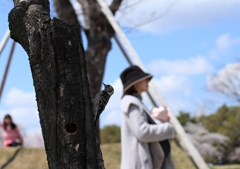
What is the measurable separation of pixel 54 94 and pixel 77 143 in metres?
0.24

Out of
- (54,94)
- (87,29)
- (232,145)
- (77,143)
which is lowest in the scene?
(77,143)

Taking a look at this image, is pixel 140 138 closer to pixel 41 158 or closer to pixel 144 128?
pixel 144 128

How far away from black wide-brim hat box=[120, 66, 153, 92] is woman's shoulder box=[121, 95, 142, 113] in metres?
0.12

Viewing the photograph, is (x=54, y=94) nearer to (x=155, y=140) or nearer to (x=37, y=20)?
(x=37, y=20)

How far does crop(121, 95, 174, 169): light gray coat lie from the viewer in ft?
12.3

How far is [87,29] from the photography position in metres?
10.7

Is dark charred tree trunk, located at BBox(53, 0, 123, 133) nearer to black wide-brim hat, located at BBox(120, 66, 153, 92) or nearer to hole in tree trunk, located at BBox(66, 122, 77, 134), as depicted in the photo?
black wide-brim hat, located at BBox(120, 66, 153, 92)

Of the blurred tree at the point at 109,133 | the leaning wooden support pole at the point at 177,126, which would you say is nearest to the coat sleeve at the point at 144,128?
the leaning wooden support pole at the point at 177,126

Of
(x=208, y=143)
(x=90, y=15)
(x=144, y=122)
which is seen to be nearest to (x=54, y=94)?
(x=144, y=122)

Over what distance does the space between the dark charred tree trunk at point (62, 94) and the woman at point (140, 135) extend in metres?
1.76

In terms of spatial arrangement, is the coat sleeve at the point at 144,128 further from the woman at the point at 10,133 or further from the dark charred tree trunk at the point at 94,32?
the dark charred tree trunk at the point at 94,32

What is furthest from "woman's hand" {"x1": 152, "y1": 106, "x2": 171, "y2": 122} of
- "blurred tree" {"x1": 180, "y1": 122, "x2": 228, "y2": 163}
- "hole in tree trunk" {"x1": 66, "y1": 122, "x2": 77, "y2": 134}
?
"blurred tree" {"x1": 180, "y1": 122, "x2": 228, "y2": 163}

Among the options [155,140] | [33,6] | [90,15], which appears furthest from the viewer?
[90,15]

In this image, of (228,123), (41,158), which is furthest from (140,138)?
(228,123)
